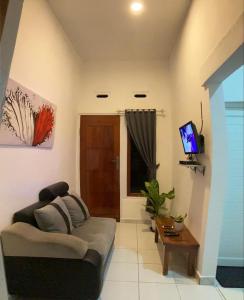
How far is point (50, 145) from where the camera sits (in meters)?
3.55

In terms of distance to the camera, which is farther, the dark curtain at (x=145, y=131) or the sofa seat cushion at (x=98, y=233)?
the dark curtain at (x=145, y=131)

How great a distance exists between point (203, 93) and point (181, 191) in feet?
5.87

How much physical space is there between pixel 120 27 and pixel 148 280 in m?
3.53

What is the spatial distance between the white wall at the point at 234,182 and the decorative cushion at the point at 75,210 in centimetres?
188

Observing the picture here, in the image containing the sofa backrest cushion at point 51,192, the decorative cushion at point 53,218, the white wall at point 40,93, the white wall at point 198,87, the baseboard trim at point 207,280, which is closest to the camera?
the white wall at point 198,87

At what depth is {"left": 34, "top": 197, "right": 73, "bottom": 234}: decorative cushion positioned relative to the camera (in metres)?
2.69

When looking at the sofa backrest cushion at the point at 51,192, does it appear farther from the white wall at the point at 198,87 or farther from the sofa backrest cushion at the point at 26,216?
the white wall at the point at 198,87

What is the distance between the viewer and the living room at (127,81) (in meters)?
A: 2.60

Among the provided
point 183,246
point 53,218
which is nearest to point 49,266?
point 53,218

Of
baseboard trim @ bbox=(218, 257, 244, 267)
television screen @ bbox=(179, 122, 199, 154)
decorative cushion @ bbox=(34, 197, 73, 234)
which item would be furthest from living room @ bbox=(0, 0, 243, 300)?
Answer: baseboard trim @ bbox=(218, 257, 244, 267)

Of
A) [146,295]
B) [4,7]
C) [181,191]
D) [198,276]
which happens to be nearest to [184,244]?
[198,276]

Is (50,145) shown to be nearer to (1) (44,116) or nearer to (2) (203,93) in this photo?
(1) (44,116)

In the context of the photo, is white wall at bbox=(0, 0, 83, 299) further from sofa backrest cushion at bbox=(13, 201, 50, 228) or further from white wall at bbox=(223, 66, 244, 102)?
white wall at bbox=(223, 66, 244, 102)

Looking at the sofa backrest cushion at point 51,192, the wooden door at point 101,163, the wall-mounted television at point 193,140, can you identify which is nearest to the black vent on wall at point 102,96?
the wooden door at point 101,163
